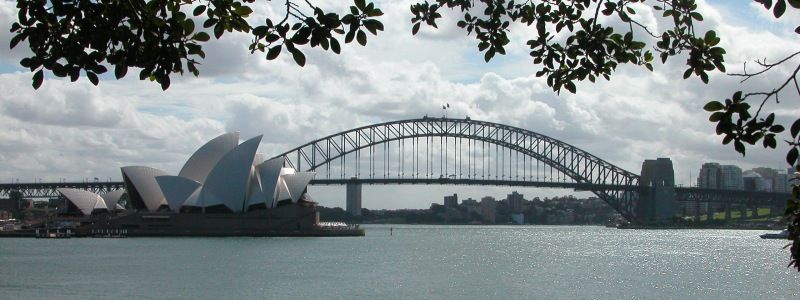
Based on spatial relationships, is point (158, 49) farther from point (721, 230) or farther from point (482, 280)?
point (721, 230)

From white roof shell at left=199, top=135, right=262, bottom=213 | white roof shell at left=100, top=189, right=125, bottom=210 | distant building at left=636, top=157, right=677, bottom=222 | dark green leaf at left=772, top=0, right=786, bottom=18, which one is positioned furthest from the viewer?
distant building at left=636, top=157, right=677, bottom=222

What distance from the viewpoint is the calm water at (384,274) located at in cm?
3934

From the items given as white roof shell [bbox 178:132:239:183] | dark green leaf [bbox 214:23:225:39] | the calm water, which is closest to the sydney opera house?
white roof shell [bbox 178:132:239:183]

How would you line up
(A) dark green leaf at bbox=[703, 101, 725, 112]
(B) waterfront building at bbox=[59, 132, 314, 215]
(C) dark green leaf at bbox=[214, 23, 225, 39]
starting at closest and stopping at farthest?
(A) dark green leaf at bbox=[703, 101, 725, 112]
(C) dark green leaf at bbox=[214, 23, 225, 39]
(B) waterfront building at bbox=[59, 132, 314, 215]

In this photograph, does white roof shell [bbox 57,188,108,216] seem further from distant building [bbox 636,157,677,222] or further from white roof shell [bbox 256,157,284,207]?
distant building [bbox 636,157,677,222]

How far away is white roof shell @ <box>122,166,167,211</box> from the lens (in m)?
104

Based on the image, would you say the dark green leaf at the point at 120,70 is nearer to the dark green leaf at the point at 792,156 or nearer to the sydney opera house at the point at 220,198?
the dark green leaf at the point at 792,156

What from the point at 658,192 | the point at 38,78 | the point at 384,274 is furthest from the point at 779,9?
the point at 658,192

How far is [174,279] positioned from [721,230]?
14359 cm

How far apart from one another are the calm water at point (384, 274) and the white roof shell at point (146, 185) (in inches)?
1226

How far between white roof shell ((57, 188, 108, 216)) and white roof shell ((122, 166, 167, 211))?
16519mm

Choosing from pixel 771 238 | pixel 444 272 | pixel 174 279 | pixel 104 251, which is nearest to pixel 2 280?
pixel 174 279

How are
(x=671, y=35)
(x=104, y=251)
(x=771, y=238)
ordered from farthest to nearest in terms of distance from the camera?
(x=771, y=238) < (x=104, y=251) < (x=671, y=35)

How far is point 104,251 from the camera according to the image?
71.6m
